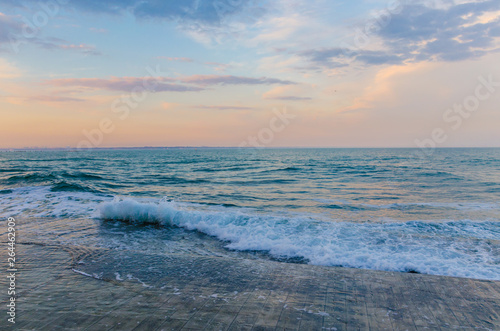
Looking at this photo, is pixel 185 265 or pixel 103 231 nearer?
pixel 185 265

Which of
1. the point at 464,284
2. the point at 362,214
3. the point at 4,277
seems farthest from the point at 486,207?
the point at 4,277

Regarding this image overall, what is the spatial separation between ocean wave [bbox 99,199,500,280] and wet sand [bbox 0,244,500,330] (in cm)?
156

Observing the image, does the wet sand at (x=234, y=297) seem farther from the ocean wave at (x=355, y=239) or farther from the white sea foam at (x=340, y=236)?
the white sea foam at (x=340, y=236)

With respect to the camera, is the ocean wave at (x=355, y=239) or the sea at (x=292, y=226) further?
the sea at (x=292, y=226)

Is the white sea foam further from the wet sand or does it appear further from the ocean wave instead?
the wet sand

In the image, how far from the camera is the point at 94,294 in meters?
5.12

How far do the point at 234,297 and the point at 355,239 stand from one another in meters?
6.00

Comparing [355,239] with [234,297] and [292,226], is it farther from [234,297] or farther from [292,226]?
[234,297]

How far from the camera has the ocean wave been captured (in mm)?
7688

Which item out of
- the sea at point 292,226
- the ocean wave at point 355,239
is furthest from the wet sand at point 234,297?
the sea at point 292,226

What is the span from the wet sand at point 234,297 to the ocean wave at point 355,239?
1.56 metres

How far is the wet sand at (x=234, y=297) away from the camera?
4273 millimetres

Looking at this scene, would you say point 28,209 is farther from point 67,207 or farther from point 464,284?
point 464,284

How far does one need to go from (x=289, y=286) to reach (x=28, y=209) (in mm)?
14376
